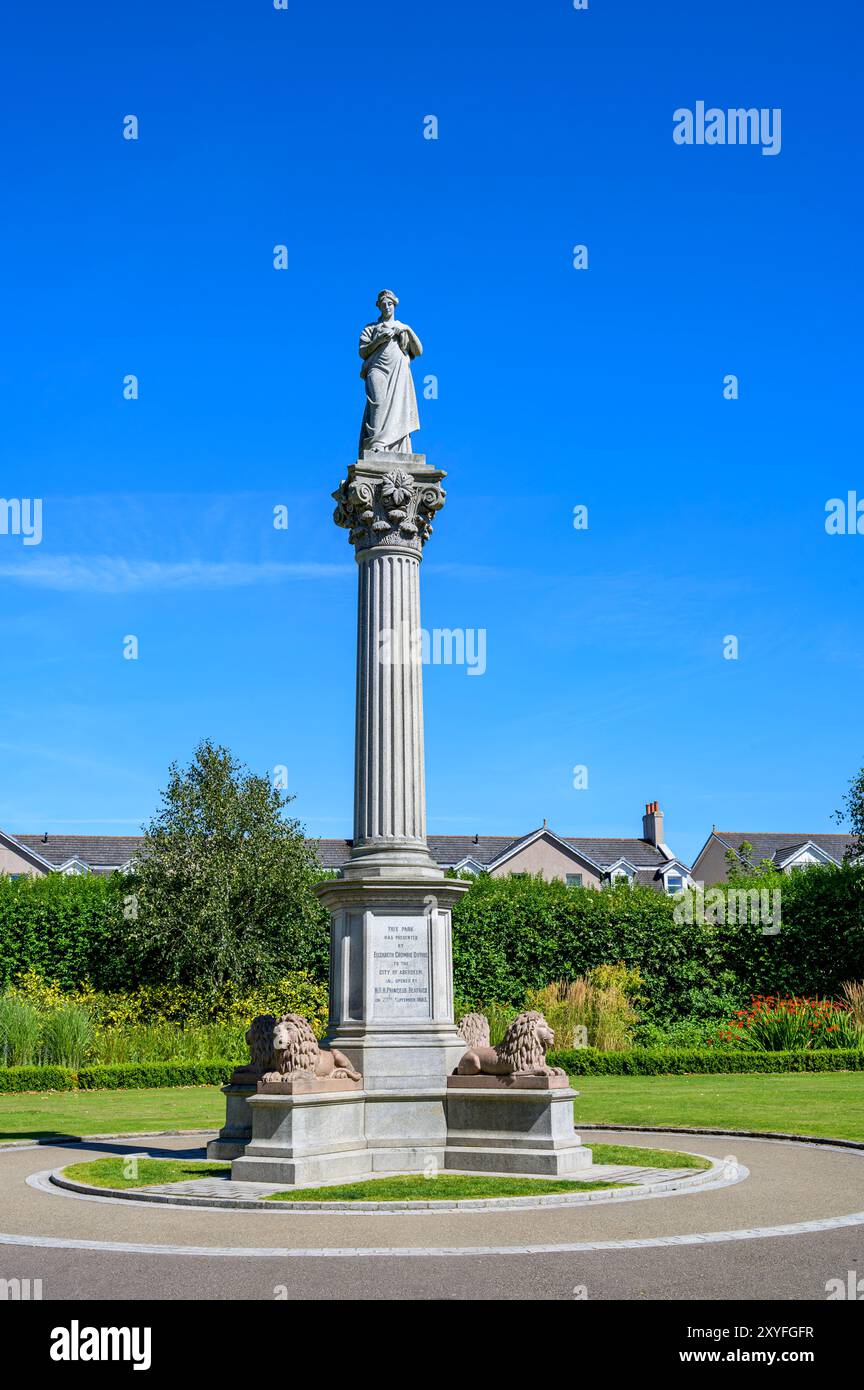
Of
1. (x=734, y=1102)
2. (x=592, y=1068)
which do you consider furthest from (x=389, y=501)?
(x=592, y=1068)

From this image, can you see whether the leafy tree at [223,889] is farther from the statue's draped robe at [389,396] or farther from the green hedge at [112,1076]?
the statue's draped robe at [389,396]

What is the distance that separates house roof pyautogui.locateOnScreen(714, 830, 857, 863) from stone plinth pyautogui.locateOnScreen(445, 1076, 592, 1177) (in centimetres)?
5758

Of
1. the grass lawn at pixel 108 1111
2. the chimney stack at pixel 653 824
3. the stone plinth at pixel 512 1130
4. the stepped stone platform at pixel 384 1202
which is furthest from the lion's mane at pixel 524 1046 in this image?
the chimney stack at pixel 653 824

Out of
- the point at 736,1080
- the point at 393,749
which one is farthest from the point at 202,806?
the point at 393,749

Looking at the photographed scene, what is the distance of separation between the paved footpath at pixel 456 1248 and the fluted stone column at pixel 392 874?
11.3 feet

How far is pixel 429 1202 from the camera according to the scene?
1090cm

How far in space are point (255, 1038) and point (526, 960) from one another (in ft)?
68.3

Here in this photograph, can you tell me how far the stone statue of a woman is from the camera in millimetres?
16828

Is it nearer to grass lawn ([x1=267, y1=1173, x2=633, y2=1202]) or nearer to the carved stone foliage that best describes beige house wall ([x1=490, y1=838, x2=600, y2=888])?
the carved stone foliage

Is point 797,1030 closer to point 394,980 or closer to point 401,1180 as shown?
point 394,980

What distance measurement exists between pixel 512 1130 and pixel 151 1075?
14.2 meters

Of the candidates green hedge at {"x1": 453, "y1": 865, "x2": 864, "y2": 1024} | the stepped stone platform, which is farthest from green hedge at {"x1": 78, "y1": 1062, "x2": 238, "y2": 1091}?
the stepped stone platform

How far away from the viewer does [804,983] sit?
34281 millimetres
